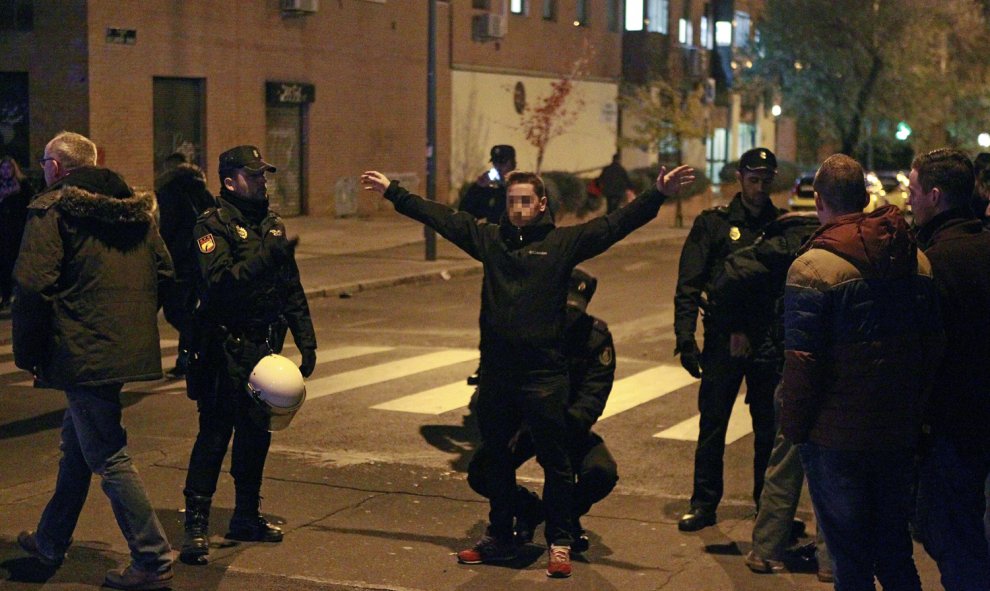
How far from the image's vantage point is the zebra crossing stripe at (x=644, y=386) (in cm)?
1111

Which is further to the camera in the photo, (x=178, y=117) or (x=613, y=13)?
(x=613, y=13)

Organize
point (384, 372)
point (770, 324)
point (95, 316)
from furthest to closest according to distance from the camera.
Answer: point (384, 372) < point (770, 324) < point (95, 316)

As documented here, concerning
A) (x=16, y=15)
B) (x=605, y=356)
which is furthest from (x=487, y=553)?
(x=16, y=15)

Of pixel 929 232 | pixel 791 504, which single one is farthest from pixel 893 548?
pixel 791 504

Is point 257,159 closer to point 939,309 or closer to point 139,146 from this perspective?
point 939,309

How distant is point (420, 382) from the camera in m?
11.9

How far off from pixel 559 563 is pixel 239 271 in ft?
6.49

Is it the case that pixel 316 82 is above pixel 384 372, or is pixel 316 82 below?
above

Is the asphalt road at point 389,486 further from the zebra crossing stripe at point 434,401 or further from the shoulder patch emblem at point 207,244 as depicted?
the shoulder patch emblem at point 207,244

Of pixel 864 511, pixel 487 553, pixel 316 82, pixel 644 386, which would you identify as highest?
pixel 316 82

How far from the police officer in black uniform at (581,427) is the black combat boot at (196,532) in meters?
1.29

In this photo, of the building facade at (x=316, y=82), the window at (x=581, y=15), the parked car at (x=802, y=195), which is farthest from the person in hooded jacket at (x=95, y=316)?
the window at (x=581, y=15)

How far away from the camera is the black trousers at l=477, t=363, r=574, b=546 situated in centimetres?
648

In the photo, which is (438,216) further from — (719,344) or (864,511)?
(864,511)
